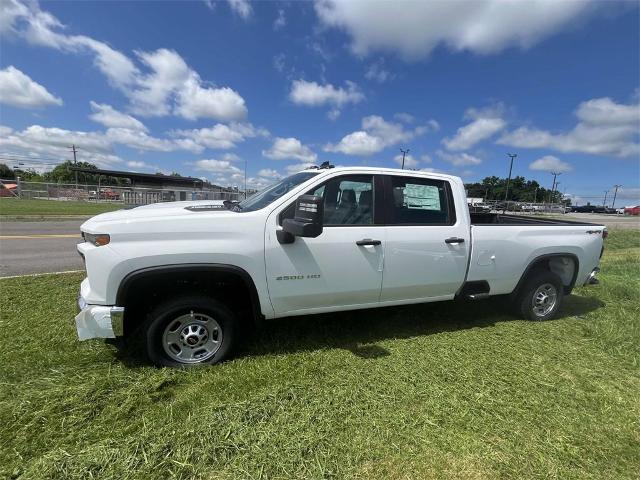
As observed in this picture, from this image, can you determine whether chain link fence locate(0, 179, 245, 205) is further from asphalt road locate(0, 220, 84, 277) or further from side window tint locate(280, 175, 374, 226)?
side window tint locate(280, 175, 374, 226)

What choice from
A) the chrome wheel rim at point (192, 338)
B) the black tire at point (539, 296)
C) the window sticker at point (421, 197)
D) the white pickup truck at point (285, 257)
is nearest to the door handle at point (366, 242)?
the white pickup truck at point (285, 257)

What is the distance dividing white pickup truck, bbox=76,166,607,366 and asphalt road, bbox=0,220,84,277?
4529 millimetres

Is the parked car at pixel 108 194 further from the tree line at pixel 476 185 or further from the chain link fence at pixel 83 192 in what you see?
the tree line at pixel 476 185

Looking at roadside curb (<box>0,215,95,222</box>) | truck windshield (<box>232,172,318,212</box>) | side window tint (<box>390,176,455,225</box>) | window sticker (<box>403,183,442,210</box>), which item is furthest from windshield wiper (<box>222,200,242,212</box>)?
roadside curb (<box>0,215,95,222</box>)

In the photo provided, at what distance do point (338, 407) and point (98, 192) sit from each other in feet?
104

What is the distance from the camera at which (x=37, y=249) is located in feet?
27.1

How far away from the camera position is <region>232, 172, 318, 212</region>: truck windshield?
3477 millimetres

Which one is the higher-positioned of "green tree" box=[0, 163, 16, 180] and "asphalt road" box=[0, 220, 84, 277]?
"green tree" box=[0, 163, 16, 180]

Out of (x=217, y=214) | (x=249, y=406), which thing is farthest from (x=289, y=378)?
(x=217, y=214)

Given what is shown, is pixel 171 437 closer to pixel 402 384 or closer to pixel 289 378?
pixel 289 378

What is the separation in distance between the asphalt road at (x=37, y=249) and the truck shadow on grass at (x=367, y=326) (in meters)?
4.57

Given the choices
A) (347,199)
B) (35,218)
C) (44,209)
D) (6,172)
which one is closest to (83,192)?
(44,209)

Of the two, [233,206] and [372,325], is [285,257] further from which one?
[372,325]

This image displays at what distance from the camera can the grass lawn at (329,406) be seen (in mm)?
2221
